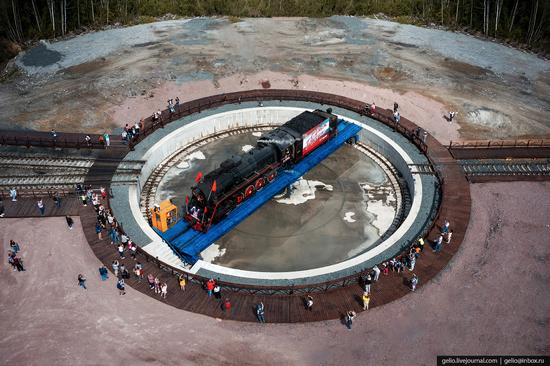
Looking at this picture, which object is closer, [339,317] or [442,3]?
[339,317]

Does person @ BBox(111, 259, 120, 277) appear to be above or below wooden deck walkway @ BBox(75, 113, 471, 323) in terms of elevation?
above

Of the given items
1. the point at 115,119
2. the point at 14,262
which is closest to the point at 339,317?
the point at 14,262

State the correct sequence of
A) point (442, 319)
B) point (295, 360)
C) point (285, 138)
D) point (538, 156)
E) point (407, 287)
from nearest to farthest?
point (295, 360), point (442, 319), point (407, 287), point (285, 138), point (538, 156)

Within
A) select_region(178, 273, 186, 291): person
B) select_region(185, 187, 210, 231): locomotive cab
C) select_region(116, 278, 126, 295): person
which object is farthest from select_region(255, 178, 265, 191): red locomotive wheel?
select_region(116, 278, 126, 295): person

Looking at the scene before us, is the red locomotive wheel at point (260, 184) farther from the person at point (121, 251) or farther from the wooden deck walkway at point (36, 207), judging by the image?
the wooden deck walkway at point (36, 207)

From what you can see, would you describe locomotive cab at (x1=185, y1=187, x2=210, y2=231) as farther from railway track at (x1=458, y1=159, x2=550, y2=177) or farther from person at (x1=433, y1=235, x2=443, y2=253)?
railway track at (x1=458, y1=159, x2=550, y2=177)

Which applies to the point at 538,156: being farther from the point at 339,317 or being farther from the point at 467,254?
the point at 339,317
